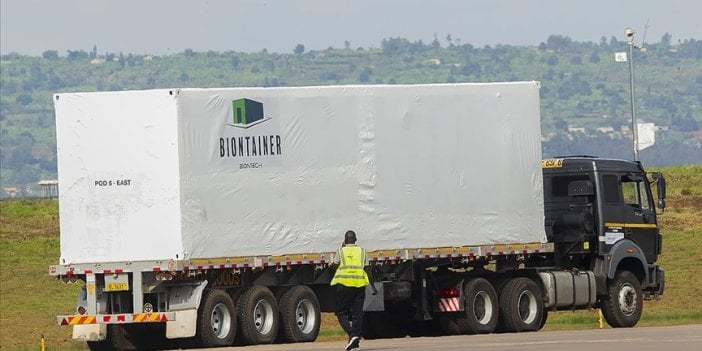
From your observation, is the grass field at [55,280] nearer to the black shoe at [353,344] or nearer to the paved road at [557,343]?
the paved road at [557,343]

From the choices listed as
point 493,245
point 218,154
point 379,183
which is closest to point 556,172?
point 493,245

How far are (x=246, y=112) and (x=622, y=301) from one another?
989 centimetres

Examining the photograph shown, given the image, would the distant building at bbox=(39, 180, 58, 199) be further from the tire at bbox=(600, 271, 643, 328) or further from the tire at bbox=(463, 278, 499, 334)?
the tire at bbox=(463, 278, 499, 334)

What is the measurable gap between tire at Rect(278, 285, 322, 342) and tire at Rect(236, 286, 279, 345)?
186mm

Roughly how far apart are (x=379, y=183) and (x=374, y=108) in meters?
1.30

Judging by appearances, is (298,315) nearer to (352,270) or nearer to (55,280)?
(352,270)

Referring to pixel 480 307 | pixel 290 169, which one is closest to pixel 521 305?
pixel 480 307

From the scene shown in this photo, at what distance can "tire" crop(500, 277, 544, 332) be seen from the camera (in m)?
33.9

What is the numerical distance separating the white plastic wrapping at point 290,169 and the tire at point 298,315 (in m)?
0.76

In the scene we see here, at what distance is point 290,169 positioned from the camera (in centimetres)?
3050

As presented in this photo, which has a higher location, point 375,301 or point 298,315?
point 375,301

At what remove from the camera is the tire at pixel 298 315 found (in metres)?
30.3

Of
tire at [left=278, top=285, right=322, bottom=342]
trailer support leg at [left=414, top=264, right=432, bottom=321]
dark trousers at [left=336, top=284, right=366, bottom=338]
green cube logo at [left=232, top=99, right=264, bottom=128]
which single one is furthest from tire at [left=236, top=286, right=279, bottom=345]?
trailer support leg at [left=414, top=264, right=432, bottom=321]

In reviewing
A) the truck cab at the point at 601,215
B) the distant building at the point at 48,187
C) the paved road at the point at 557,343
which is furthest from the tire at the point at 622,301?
the distant building at the point at 48,187
